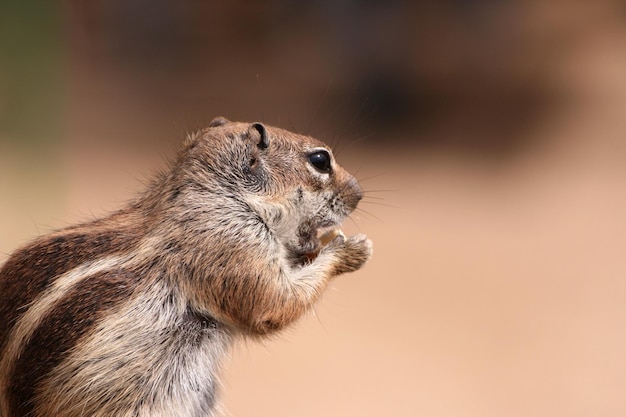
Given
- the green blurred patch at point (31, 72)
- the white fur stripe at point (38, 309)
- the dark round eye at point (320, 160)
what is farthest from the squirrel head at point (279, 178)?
the green blurred patch at point (31, 72)

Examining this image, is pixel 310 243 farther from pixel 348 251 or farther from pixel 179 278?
pixel 179 278

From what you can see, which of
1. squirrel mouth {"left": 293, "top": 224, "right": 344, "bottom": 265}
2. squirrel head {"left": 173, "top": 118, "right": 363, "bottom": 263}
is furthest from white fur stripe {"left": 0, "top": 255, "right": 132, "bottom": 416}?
squirrel mouth {"left": 293, "top": 224, "right": 344, "bottom": 265}

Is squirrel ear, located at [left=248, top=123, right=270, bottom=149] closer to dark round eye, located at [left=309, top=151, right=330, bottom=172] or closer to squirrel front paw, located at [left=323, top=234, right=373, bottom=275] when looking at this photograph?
dark round eye, located at [left=309, top=151, right=330, bottom=172]

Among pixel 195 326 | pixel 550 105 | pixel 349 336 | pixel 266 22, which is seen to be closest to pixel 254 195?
pixel 195 326

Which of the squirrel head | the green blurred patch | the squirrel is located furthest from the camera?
the green blurred patch

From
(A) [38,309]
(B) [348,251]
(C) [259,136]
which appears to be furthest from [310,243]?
(A) [38,309]
